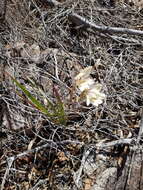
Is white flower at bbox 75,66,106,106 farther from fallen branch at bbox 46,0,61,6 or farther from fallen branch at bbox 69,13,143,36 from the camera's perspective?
fallen branch at bbox 46,0,61,6

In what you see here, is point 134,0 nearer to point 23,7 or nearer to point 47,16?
point 47,16

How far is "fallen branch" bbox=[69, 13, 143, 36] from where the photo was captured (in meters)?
1.85

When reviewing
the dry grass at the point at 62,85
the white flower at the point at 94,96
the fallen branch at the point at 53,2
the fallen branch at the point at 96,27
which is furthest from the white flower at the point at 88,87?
the fallen branch at the point at 53,2

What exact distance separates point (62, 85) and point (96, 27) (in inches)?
16.2

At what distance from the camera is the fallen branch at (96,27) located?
1.85 m

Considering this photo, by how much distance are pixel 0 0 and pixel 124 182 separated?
1.23m

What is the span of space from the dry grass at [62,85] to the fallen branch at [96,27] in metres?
0.04

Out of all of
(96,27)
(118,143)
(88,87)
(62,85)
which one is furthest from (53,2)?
(118,143)

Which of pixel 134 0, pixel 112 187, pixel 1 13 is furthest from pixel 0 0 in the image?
pixel 112 187

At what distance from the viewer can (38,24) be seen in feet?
6.68

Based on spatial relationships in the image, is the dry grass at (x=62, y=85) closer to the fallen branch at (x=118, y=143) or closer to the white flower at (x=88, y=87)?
the fallen branch at (x=118, y=143)

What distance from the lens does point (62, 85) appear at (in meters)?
1.80

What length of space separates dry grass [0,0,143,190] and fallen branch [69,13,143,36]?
4 centimetres

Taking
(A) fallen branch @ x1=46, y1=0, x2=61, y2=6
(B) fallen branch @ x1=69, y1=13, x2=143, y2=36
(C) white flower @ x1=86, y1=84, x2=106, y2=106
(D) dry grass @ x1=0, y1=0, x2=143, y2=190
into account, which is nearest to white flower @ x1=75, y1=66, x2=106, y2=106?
(C) white flower @ x1=86, y1=84, x2=106, y2=106
